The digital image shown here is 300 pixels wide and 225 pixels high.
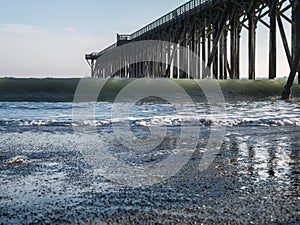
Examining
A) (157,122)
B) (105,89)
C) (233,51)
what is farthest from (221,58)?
(157,122)

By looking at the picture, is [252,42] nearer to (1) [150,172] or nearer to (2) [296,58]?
(2) [296,58]

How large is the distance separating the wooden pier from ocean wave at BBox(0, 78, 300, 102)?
22.8 inches

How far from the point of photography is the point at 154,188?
7.04ft

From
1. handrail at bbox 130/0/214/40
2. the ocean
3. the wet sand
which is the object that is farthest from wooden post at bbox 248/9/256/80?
the wet sand

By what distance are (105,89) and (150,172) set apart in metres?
12.4

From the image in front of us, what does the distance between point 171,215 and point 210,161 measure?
133 centimetres

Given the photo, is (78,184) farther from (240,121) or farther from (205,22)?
(205,22)

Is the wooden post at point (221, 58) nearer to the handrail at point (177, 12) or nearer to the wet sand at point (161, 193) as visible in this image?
the handrail at point (177, 12)

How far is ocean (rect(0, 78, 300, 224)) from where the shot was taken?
1707 mm

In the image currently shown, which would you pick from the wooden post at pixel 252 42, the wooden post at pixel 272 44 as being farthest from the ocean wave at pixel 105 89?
the wooden post at pixel 272 44

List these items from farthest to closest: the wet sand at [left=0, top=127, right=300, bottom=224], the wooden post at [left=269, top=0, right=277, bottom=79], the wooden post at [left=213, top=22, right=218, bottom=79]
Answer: the wooden post at [left=213, top=22, right=218, bottom=79], the wooden post at [left=269, top=0, right=277, bottom=79], the wet sand at [left=0, top=127, right=300, bottom=224]

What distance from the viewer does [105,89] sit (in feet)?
48.6

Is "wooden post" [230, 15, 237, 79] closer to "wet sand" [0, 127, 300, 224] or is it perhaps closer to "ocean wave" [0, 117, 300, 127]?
"ocean wave" [0, 117, 300, 127]

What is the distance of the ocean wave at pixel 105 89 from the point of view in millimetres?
13047
